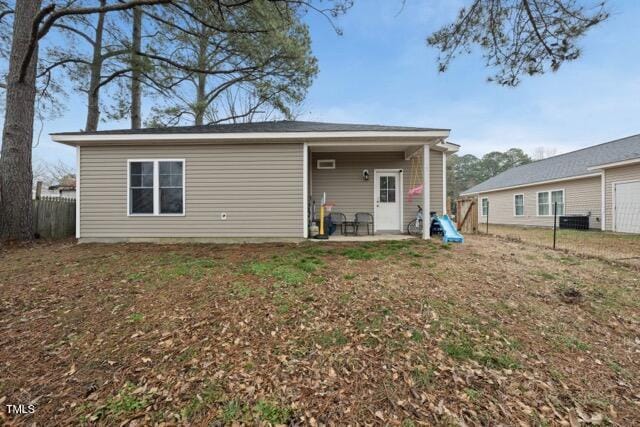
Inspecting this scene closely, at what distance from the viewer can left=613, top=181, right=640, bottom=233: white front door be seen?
9.71 metres

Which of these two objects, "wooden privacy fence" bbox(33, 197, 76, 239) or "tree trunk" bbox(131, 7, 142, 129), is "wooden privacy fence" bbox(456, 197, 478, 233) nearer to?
"tree trunk" bbox(131, 7, 142, 129)

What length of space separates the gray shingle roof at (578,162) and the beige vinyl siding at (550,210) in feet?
1.37

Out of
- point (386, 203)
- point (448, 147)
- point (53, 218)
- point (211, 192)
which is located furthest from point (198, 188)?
point (448, 147)

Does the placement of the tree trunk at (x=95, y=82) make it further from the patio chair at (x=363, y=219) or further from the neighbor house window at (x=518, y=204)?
the neighbor house window at (x=518, y=204)

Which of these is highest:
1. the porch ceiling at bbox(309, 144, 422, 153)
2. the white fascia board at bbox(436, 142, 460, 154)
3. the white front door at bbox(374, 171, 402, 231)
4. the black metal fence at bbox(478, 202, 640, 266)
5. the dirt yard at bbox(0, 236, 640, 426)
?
the white fascia board at bbox(436, 142, 460, 154)

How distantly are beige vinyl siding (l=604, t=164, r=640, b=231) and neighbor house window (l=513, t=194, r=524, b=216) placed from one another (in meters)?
4.86

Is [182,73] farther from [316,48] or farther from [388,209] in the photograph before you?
[388,209]

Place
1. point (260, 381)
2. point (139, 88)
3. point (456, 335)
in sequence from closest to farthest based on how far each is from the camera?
1. point (260, 381)
2. point (456, 335)
3. point (139, 88)

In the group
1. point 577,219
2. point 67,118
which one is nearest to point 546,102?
point 577,219

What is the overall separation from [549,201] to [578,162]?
2444mm

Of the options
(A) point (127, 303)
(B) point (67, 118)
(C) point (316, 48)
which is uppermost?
(C) point (316, 48)

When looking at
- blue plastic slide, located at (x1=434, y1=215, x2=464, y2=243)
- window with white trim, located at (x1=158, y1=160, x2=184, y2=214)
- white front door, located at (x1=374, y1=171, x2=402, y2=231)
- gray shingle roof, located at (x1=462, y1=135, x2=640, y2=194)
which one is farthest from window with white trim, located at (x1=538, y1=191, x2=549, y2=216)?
window with white trim, located at (x1=158, y1=160, x2=184, y2=214)

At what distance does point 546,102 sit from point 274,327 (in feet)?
48.9

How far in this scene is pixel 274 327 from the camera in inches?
109
